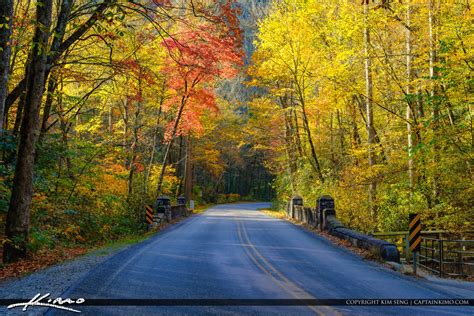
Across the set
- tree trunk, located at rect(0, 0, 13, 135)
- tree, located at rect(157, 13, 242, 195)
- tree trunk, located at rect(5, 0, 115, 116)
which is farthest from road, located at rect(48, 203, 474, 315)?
tree, located at rect(157, 13, 242, 195)

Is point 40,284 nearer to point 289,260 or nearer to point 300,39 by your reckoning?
point 289,260

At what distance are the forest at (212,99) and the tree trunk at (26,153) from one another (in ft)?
0.10

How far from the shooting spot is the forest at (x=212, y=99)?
404 inches

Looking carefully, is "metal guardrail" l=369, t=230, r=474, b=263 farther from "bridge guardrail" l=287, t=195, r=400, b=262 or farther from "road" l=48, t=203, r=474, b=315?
"road" l=48, t=203, r=474, b=315

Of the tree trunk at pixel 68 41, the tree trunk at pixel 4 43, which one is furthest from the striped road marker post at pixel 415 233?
the tree trunk at pixel 4 43

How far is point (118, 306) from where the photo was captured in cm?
587

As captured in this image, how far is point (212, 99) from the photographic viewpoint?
2606 cm

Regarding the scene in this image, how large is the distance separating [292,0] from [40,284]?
21.7m

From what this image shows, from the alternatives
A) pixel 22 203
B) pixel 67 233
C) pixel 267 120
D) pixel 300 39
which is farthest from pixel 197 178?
pixel 22 203

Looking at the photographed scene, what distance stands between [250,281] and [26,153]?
5992 mm

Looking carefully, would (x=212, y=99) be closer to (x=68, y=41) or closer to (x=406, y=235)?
(x=68, y=41)

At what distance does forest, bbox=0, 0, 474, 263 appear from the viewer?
10273mm
